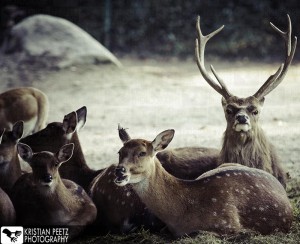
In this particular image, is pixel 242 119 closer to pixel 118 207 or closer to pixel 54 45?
pixel 118 207

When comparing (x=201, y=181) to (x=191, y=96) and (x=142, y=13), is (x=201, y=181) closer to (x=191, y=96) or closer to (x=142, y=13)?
(x=191, y=96)

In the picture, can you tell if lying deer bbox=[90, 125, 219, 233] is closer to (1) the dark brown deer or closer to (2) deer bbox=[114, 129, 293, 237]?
(2) deer bbox=[114, 129, 293, 237]

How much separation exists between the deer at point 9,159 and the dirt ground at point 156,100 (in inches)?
76.8

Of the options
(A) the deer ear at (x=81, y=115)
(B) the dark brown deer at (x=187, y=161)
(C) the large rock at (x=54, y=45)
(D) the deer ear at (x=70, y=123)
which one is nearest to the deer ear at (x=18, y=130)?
(D) the deer ear at (x=70, y=123)

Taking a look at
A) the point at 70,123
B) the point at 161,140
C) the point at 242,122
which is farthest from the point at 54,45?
the point at 161,140

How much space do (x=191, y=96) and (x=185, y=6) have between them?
636 centimetres

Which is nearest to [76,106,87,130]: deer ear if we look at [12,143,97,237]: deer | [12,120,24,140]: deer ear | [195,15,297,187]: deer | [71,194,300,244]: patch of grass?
[12,120,24,140]: deer ear

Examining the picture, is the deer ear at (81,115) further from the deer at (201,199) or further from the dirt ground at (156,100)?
the deer at (201,199)

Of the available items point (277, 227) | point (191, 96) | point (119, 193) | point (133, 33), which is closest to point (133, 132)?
point (191, 96)

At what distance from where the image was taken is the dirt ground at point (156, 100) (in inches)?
416

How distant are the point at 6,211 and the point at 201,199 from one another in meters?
1.60

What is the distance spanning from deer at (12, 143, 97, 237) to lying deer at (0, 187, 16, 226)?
121 mm

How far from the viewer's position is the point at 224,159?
25.8 ft

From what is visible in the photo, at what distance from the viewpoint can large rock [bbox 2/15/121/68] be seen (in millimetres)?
16031
